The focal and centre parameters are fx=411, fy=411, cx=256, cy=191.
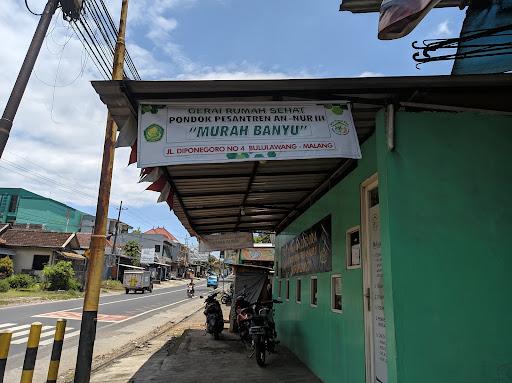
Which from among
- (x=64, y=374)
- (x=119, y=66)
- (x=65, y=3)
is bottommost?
(x=64, y=374)

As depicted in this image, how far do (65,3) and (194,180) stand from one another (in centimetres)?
333

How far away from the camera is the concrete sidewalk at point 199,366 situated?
289 inches

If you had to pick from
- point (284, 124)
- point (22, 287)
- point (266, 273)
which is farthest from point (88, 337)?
point (22, 287)

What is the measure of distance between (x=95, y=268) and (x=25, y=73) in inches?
109

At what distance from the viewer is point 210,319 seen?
1305 centimetres

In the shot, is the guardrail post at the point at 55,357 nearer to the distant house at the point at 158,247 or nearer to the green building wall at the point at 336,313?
the green building wall at the point at 336,313

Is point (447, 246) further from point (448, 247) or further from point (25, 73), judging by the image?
point (25, 73)

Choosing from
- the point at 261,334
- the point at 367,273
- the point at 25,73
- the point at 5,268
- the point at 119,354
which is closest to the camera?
the point at 367,273

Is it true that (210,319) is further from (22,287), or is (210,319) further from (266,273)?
(22,287)

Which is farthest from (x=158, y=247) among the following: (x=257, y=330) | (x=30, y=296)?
(x=257, y=330)

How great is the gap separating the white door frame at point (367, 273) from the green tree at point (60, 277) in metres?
31.0

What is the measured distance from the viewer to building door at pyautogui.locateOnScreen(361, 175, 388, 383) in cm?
486

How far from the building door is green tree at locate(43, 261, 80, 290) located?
3099cm

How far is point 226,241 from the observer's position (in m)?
12.7
